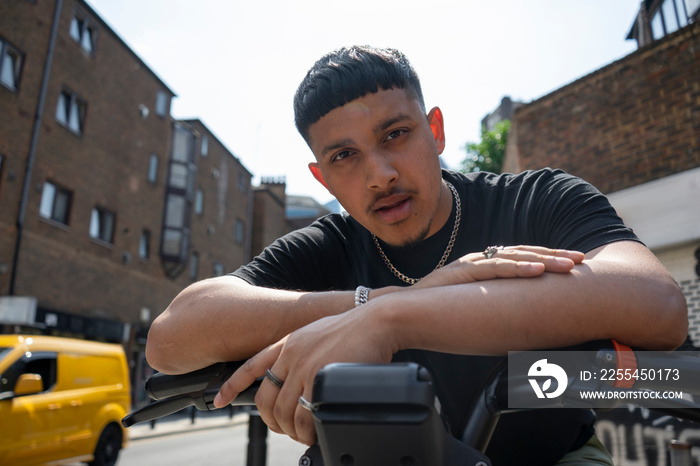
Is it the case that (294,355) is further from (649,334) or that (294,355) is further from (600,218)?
(600,218)

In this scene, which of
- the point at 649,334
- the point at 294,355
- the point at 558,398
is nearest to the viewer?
the point at 558,398

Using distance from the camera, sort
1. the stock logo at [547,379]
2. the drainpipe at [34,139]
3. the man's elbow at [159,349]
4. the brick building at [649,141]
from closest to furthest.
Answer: the stock logo at [547,379]
the man's elbow at [159,349]
the brick building at [649,141]
the drainpipe at [34,139]

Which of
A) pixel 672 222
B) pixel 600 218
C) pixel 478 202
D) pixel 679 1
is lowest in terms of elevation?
pixel 600 218

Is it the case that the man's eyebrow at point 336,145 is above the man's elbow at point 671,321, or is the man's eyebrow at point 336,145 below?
above

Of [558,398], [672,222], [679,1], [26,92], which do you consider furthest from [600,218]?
[26,92]

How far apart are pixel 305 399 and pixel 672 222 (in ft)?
26.5

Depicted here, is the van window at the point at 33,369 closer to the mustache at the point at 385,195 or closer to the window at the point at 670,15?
the mustache at the point at 385,195

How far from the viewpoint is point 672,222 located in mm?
7539

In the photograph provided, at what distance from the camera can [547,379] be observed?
0.86 meters

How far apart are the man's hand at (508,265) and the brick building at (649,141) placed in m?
7.26

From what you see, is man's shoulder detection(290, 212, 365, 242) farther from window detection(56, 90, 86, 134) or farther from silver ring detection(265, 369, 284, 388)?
window detection(56, 90, 86, 134)

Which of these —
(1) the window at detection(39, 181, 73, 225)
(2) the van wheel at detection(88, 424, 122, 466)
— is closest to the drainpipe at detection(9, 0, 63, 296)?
(1) the window at detection(39, 181, 73, 225)

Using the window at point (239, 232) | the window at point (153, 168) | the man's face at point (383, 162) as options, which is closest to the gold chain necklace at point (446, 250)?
the man's face at point (383, 162)

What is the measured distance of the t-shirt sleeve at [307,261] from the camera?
189 cm
